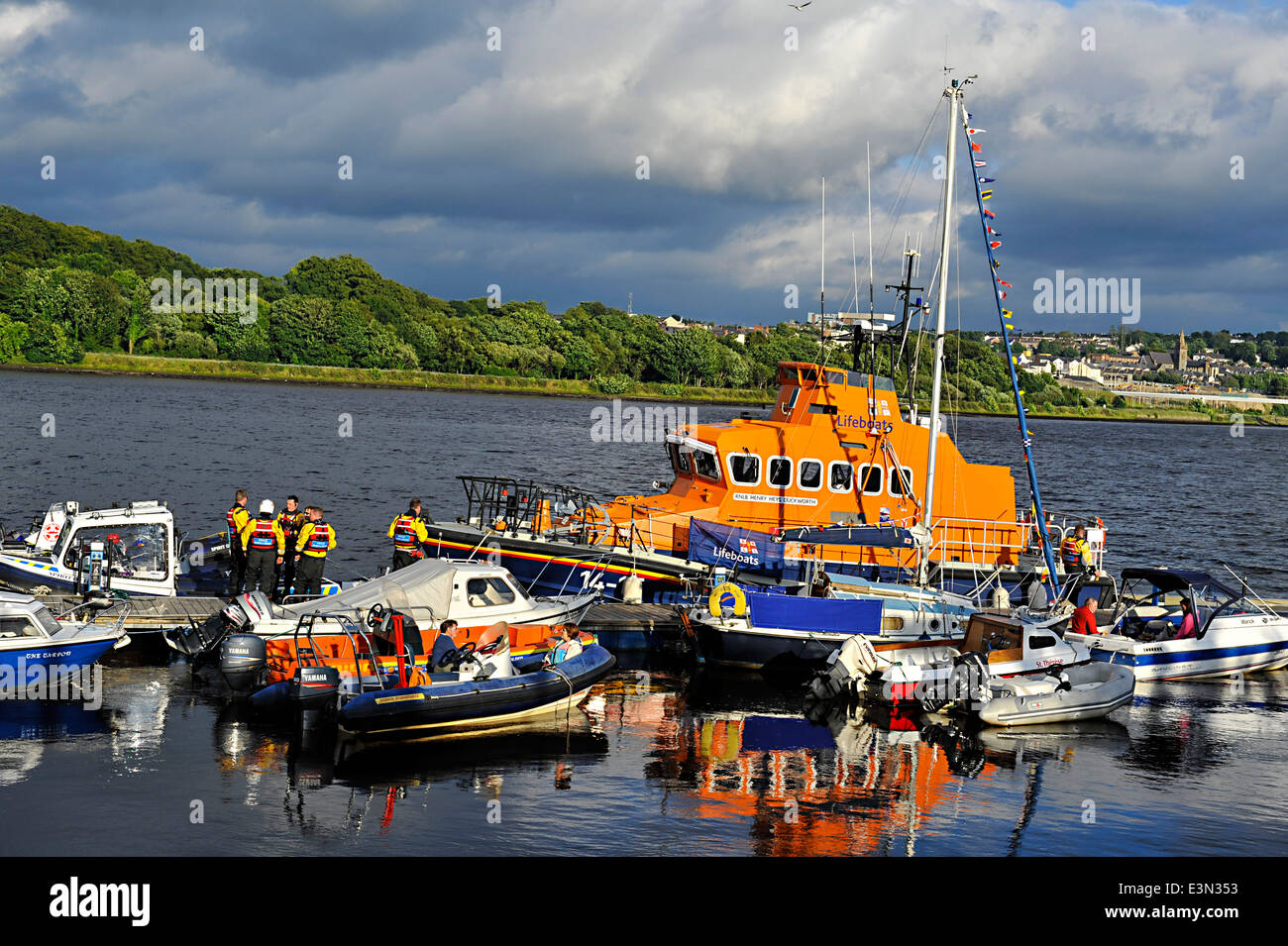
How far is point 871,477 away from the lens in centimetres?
2173

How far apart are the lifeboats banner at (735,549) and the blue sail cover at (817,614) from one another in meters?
2.43

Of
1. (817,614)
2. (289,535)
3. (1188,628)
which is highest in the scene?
(289,535)

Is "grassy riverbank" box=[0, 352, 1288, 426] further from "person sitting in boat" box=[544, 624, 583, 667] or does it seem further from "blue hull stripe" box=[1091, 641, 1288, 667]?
"blue hull stripe" box=[1091, 641, 1288, 667]

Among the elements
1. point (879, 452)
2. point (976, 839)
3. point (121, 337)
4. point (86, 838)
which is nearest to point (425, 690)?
point (86, 838)

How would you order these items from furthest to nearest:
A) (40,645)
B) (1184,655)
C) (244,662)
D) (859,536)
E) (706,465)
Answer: (706,465), (859,536), (1184,655), (244,662), (40,645)

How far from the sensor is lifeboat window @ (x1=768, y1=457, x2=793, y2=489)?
21469 mm

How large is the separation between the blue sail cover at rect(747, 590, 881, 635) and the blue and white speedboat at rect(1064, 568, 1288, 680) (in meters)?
3.39

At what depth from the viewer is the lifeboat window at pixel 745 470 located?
844 inches

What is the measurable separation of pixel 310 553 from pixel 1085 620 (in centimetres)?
1253

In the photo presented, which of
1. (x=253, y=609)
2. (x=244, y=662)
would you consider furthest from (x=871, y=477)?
(x=244, y=662)

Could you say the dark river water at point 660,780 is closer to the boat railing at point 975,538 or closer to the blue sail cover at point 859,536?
the blue sail cover at point 859,536

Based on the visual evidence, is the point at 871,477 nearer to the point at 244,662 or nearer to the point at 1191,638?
the point at 1191,638
